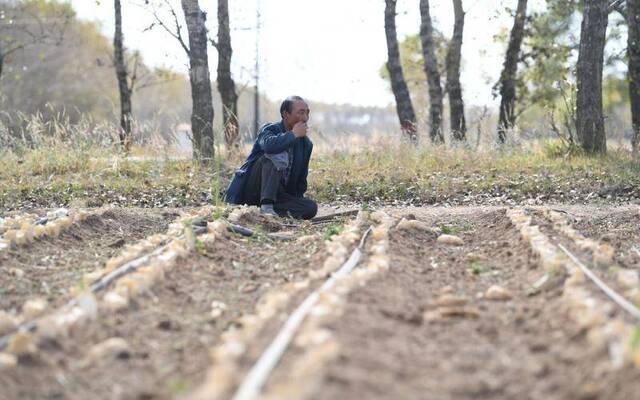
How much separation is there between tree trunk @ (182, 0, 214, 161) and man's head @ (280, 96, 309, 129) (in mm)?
4794

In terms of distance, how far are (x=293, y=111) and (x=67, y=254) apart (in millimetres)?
2673

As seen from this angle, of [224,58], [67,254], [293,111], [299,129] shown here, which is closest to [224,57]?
[224,58]

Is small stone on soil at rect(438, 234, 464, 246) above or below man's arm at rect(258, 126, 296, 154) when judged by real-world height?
below

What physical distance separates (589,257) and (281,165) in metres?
3.66

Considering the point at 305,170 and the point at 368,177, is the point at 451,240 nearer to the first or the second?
the point at 305,170

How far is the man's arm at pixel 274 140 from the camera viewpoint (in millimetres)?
8352

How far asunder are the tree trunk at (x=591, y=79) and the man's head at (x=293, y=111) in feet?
20.0

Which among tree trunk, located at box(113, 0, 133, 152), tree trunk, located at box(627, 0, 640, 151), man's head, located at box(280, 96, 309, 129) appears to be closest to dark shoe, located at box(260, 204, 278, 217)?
man's head, located at box(280, 96, 309, 129)

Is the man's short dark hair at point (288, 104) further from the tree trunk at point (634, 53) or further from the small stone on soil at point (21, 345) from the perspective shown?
the tree trunk at point (634, 53)

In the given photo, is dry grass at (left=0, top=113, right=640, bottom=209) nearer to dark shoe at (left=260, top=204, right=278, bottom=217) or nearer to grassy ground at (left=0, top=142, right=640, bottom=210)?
grassy ground at (left=0, top=142, right=640, bottom=210)

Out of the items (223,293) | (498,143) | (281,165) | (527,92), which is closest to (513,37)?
(527,92)

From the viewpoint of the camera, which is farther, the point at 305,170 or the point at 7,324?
the point at 305,170

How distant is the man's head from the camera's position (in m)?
8.48

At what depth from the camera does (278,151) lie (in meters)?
8.48
